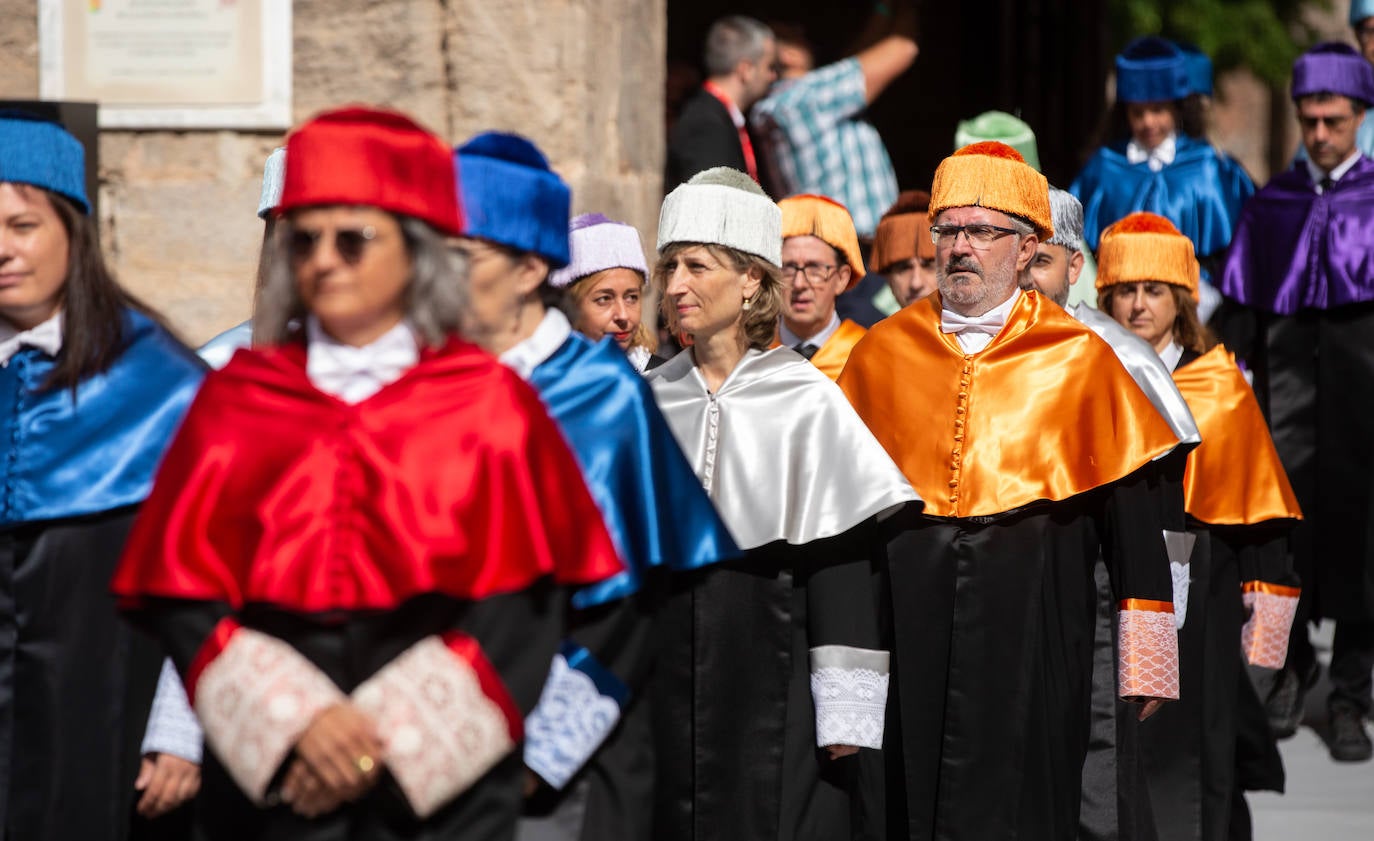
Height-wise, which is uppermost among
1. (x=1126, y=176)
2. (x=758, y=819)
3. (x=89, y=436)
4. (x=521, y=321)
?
(x=1126, y=176)

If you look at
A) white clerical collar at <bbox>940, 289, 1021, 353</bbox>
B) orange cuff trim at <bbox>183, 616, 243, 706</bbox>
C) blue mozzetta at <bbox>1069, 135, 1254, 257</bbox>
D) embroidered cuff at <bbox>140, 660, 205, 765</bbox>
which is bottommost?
embroidered cuff at <bbox>140, 660, 205, 765</bbox>

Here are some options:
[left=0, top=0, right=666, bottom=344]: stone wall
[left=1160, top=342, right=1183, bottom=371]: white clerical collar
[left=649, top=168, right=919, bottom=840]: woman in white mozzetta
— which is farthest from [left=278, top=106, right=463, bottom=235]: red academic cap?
[left=0, top=0, right=666, bottom=344]: stone wall

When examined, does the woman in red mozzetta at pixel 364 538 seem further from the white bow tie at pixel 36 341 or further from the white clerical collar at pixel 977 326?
the white clerical collar at pixel 977 326

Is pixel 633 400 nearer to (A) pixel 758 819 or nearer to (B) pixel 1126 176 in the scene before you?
(A) pixel 758 819

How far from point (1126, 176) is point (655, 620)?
519 centimetres

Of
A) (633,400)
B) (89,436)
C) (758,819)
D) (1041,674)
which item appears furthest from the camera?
(1041,674)

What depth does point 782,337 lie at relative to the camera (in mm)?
6281

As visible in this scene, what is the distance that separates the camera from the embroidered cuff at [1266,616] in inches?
244

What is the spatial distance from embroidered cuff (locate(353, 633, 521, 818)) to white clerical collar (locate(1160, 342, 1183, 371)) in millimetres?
3863

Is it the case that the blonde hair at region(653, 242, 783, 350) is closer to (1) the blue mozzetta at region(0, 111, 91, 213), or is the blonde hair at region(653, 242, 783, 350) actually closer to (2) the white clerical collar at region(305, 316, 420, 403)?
(1) the blue mozzetta at region(0, 111, 91, 213)

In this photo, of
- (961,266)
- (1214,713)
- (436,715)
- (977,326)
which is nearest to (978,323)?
(977,326)

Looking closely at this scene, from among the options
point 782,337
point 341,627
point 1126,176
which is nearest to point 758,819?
point 341,627

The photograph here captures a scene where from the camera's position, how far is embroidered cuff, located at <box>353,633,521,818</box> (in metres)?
2.79

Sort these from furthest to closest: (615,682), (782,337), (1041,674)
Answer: (782,337), (1041,674), (615,682)
